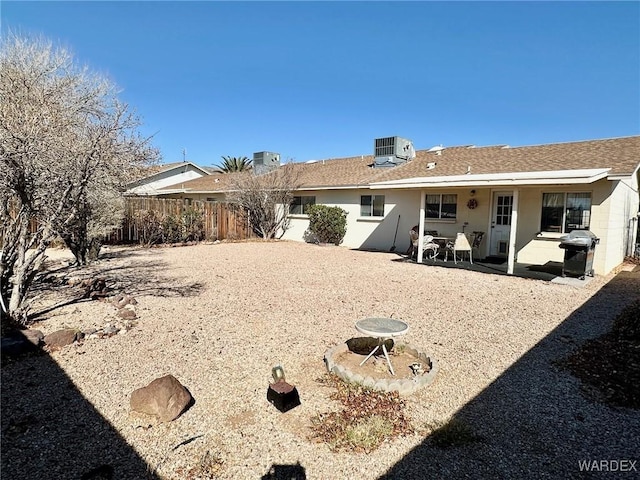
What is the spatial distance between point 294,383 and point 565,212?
11265 millimetres

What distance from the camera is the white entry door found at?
1262cm

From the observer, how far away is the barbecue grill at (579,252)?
9273 millimetres

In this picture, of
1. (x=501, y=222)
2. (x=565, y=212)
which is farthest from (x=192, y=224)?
(x=565, y=212)

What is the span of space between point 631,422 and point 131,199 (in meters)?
17.1

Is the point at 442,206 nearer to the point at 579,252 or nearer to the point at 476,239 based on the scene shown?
the point at 476,239

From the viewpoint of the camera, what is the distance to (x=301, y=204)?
1992 centimetres

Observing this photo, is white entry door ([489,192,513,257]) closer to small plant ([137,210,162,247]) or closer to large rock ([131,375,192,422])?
→ large rock ([131,375,192,422])

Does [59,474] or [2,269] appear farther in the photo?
[2,269]

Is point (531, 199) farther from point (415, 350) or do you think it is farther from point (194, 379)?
point (194, 379)

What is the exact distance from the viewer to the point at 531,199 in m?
12.0

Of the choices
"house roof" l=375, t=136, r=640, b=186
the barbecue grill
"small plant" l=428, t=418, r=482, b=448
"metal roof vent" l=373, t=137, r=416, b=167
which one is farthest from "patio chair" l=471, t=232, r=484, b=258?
"small plant" l=428, t=418, r=482, b=448

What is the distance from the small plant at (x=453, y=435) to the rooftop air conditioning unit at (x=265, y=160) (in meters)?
23.3

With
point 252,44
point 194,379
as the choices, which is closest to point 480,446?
point 194,379

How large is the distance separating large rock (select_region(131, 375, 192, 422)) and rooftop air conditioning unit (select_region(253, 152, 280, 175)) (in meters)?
22.7
